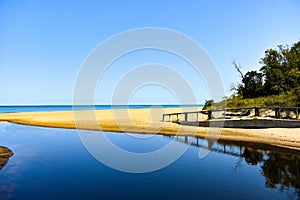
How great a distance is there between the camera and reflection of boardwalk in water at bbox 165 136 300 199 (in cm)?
1119

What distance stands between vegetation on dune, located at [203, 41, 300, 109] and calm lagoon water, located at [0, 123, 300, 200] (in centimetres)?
1922

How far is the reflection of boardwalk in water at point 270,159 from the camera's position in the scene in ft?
36.7

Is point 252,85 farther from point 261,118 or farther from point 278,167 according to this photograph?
point 278,167

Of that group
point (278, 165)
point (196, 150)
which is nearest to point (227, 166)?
point (278, 165)

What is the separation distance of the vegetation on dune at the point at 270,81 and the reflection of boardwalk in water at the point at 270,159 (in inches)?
608

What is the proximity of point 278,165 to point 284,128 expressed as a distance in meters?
11.1

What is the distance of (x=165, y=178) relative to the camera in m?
12.3

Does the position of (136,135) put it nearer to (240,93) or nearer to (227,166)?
(227,166)

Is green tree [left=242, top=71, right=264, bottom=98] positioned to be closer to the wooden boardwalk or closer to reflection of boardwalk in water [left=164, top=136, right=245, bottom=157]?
the wooden boardwalk

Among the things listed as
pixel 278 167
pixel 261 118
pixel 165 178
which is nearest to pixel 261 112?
pixel 261 118

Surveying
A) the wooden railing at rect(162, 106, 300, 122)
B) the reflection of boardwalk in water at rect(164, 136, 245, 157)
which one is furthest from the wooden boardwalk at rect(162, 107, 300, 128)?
the reflection of boardwalk in water at rect(164, 136, 245, 157)

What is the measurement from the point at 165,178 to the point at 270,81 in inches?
1295

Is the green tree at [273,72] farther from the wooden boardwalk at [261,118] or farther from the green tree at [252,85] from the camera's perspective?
the wooden boardwalk at [261,118]

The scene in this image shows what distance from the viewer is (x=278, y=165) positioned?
14.2m
